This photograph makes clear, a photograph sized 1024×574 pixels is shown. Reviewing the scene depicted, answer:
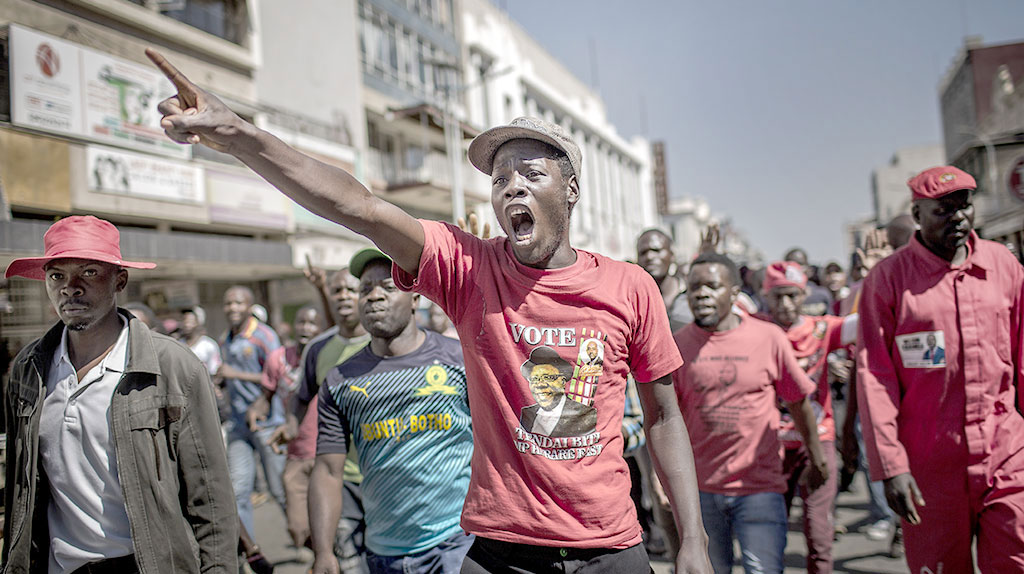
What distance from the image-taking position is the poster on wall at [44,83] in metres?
13.2

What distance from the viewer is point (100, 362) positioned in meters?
2.91

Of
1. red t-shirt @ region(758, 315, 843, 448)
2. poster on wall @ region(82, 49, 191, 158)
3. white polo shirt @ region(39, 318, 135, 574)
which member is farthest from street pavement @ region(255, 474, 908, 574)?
poster on wall @ region(82, 49, 191, 158)

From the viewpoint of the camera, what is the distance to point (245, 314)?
25.1ft

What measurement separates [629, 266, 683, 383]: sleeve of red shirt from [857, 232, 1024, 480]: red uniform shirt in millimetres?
1531

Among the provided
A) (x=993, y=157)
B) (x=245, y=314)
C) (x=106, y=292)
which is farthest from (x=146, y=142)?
(x=993, y=157)

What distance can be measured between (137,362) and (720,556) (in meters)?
2.91

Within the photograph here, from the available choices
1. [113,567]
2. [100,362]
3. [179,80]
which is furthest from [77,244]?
[179,80]

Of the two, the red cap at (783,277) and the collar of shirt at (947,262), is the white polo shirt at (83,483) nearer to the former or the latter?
the collar of shirt at (947,262)

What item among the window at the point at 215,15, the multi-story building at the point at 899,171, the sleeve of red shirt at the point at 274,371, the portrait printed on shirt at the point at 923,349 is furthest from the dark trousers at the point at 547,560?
the multi-story building at the point at 899,171

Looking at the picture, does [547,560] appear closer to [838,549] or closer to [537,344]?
[537,344]

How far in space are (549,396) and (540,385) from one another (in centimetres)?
4

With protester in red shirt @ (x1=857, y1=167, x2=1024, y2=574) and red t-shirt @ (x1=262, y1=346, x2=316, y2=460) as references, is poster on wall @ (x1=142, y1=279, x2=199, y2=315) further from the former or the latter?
protester in red shirt @ (x1=857, y1=167, x2=1024, y2=574)

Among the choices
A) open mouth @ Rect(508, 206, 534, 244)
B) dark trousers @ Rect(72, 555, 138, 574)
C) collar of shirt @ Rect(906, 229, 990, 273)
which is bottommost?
dark trousers @ Rect(72, 555, 138, 574)

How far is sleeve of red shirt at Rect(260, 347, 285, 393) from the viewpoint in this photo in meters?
6.93
